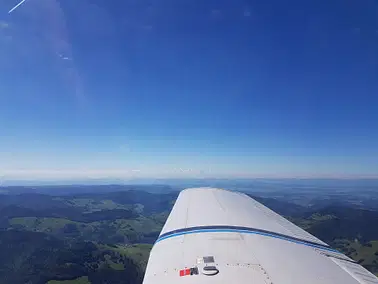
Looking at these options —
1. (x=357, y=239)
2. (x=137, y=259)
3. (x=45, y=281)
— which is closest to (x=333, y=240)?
(x=357, y=239)

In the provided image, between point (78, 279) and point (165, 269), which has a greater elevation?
point (165, 269)

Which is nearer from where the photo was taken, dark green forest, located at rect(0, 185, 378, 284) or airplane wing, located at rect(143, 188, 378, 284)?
airplane wing, located at rect(143, 188, 378, 284)

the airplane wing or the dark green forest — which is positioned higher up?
the airplane wing

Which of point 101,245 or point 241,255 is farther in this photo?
point 101,245

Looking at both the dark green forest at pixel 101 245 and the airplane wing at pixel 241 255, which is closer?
the airplane wing at pixel 241 255

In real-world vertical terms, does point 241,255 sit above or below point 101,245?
above

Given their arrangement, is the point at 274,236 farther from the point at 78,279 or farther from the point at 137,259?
the point at 137,259

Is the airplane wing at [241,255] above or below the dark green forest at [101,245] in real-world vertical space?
above

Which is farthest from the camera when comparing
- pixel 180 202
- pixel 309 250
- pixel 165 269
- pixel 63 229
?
pixel 63 229
